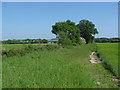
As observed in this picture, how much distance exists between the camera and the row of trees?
3302cm

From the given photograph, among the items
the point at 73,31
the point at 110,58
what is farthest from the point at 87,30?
the point at 110,58

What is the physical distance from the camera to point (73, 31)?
160 ft

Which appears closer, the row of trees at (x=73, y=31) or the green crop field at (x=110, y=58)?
the green crop field at (x=110, y=58)

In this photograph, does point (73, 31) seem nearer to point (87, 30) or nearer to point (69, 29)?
point (69, 29)

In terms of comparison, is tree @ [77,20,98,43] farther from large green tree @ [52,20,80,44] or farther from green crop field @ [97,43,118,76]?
green crop field @ [97,43,118,76]

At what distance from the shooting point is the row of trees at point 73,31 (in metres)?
33.0

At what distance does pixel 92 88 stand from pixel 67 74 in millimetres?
1635

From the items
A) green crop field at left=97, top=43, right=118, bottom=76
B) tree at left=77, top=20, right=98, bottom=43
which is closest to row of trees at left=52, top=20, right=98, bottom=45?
tree at left=77, top=20, right=98, bottom=43

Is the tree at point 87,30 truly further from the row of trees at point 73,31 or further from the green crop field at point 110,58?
the green crop field at point 110,58

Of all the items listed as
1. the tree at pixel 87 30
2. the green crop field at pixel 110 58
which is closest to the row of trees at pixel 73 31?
the tree at pixel 87 30

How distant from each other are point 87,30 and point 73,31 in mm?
18424

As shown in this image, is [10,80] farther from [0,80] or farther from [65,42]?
[65,42]

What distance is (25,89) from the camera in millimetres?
5148

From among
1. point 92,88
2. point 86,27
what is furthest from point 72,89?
point 86,27
